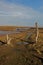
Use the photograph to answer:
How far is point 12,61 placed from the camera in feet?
59.0

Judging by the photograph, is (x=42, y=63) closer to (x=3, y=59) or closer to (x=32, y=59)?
(x=32, y=59)

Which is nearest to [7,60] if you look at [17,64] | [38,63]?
[17,64]

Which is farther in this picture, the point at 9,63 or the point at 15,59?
the point at 15,59

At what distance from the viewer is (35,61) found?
17672 mm

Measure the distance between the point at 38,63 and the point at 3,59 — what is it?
3.65 metres

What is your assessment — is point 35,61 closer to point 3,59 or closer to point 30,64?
point 30,64

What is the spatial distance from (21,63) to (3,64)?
1671 mm

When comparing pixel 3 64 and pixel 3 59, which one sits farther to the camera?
pixel 3 59

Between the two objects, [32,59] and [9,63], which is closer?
[9,63]

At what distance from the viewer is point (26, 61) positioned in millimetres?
17703

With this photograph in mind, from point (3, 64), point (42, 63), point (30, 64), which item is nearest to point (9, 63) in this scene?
point (3, 64)

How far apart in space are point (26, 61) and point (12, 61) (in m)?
1.40

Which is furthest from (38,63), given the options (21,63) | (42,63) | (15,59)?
(15,59)

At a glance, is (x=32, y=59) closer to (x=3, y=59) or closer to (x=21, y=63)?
(x=21, y=63)
